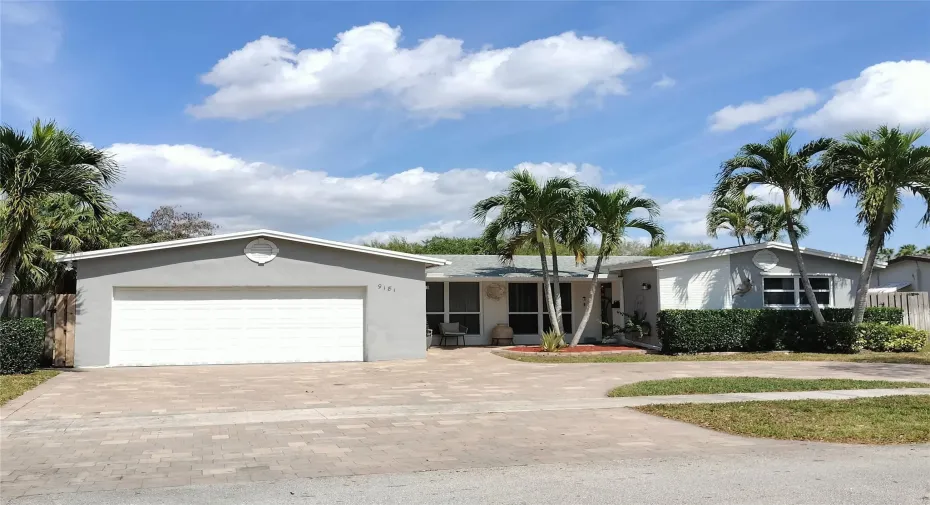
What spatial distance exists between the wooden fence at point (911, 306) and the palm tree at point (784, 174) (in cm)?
368

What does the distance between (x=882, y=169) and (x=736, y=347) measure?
596 centimetres

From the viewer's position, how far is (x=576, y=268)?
24.2 metres

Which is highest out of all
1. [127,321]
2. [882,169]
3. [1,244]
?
[882,169]

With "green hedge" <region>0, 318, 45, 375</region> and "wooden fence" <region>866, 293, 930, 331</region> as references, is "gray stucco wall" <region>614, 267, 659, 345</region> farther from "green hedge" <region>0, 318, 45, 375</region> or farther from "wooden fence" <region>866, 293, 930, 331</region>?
"green hedge" <region>0, 318, 45, 375</region>

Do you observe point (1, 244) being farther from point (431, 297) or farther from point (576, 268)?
point (576, 268)

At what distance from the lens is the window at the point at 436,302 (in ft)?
75.3

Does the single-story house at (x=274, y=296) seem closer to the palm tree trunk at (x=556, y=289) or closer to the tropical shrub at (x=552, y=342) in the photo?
the palm tree trunk at (x=556, y=289)

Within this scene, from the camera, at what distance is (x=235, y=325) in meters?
18.0

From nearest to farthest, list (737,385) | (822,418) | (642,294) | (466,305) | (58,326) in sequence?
(822,418)
(737,385)
(58,326)
(642,294)
(466,305)

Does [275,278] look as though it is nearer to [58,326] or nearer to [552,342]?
[58,326]

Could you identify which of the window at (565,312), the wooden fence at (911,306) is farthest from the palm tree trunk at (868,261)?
the window at (565,312)

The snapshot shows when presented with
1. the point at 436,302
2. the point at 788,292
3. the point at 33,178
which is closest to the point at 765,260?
the point at 788,292

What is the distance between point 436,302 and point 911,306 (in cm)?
1492

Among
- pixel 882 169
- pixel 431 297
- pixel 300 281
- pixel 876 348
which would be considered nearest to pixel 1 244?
pixel 300 281
